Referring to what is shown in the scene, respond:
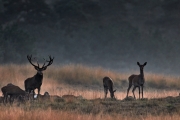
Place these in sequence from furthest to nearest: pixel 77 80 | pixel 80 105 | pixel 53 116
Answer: pixel 77 80, pixel 80 105, pixel 53 116

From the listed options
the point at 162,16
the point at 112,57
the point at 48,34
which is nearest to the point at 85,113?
the point at 112,57

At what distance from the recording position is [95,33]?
6500 cm

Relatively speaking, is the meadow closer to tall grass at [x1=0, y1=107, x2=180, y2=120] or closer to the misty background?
tall grass at [x1=0, y1=107, x2=180, y2=120]

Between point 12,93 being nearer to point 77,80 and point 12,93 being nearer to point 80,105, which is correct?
point 80,105

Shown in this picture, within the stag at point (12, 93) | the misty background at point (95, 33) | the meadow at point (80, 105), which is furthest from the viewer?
the misty background at point (95, 33)

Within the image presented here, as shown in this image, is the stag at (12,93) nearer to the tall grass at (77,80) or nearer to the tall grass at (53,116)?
the tall grass at (53,116)

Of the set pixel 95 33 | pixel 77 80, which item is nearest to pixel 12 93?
pixel 77 80

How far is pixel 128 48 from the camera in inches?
2421

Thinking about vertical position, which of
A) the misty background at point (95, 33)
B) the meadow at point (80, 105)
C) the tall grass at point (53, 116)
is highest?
the misty background at point (95, 33)

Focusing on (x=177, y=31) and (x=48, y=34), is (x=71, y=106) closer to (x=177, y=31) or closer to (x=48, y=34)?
(x=48, y=34)

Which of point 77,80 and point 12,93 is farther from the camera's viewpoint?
point 77,80

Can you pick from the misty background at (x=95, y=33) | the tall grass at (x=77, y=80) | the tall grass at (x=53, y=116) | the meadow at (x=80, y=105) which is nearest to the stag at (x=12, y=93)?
the meadow at (x=80, y=105)

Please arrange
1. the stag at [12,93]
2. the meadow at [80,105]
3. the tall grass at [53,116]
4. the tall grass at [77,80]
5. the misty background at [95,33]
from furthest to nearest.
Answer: the misty background at [95,33] < the tall grass at [77,80] < the stag at [12,93] < the meadow at [80,105] < the tall grass at [53,116]

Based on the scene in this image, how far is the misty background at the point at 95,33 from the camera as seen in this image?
56.1 metres
